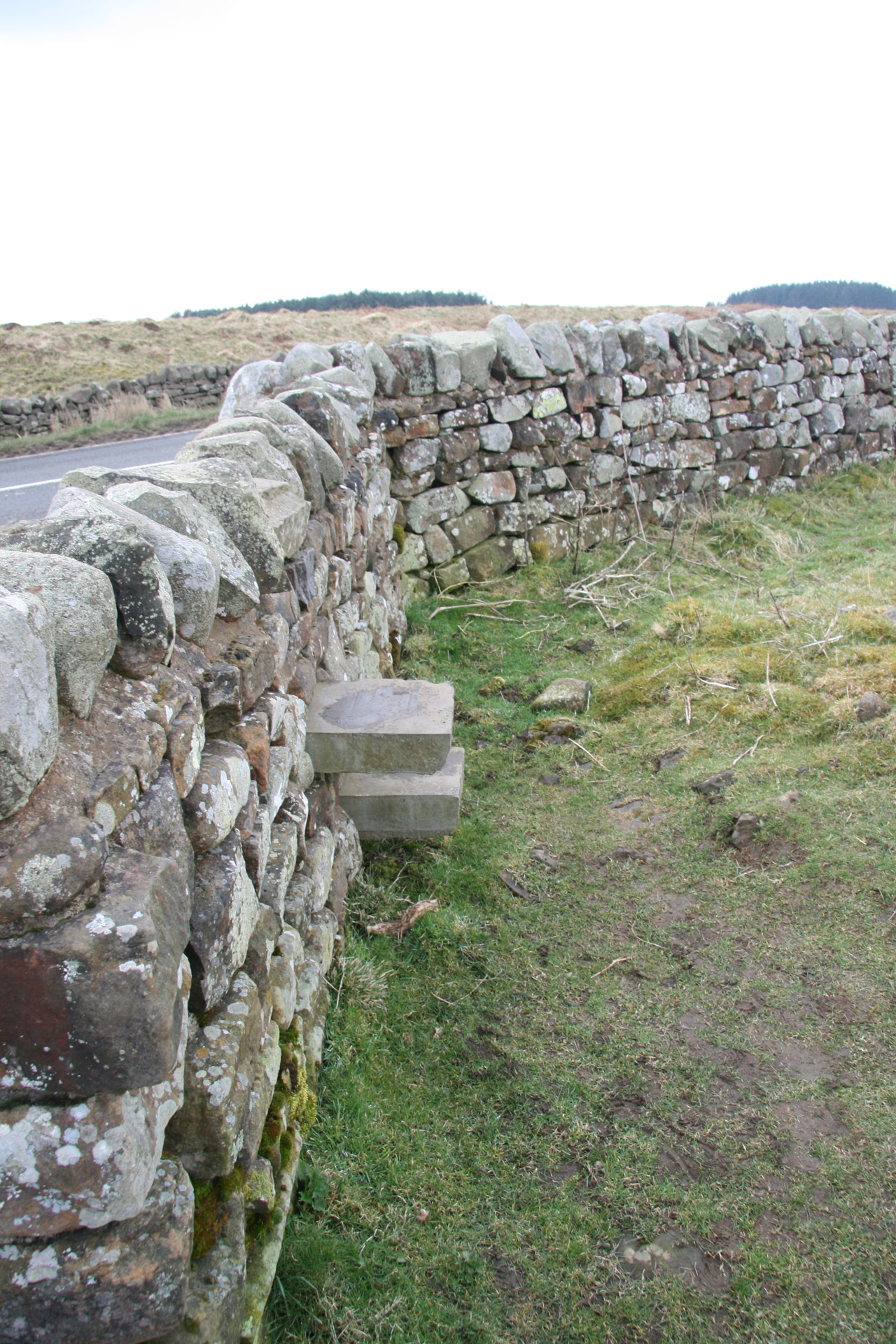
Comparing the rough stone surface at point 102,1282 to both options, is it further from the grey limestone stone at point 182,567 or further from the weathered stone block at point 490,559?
the weathered stone block at point 490,559

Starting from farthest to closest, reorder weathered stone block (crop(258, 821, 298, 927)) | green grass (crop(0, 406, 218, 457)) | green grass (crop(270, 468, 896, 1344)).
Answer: green grass (crop(0, 406, 218, 457)), weathered stone block (crop(258, 821, 298, 927)), green grass (crop(270, 468, 896, 1344))

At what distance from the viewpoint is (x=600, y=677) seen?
18.1 feet

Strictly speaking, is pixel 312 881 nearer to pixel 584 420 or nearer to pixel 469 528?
pixel 469 528

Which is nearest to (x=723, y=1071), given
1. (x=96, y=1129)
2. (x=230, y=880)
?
(x=230, y=880)

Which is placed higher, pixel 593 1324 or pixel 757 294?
pixel 757 294

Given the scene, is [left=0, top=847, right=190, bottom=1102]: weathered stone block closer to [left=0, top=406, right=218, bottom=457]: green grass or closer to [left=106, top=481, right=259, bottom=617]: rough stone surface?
[left=106, top=481, right=259, bottom=617]: rough stone surface

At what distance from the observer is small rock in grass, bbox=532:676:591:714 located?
5.18 m

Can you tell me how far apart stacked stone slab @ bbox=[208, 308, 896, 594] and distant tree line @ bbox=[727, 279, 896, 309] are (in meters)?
26.9

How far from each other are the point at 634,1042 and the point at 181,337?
29196 mm

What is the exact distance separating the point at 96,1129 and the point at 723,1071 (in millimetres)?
2076

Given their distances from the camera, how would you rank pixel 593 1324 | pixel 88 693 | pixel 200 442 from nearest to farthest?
pixel 88 693, pixel 593 1324, pixel 200 442

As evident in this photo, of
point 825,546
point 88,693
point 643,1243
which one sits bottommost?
point 643,1243

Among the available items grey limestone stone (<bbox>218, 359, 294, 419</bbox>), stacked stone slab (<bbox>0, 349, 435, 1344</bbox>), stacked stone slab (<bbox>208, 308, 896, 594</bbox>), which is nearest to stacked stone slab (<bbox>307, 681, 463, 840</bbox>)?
stacked stone slab (<bbox>0, 349, 435, 1344</bbox>)

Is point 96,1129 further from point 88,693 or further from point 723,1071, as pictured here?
point 723,1071
